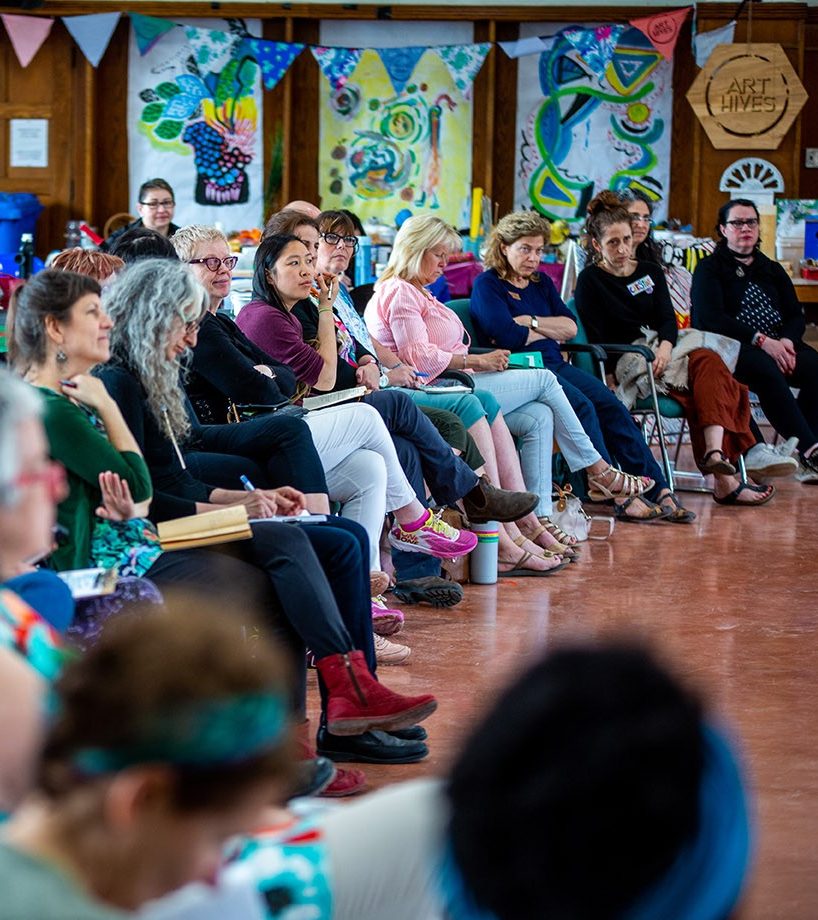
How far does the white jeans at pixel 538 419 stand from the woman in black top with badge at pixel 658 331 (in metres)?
0.92

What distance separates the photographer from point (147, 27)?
9.02 metres

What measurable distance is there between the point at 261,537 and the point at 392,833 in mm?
1457

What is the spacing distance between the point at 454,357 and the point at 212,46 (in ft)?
16.2

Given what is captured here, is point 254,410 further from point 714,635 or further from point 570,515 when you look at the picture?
point 570,515

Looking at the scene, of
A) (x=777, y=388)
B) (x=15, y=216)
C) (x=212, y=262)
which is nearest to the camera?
(x=212, y=262)

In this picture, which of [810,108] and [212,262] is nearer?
[212,262]

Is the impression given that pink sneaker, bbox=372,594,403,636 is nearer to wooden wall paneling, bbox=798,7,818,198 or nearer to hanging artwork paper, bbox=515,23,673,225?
hanging artwork paper, bbox=515,23,673,225

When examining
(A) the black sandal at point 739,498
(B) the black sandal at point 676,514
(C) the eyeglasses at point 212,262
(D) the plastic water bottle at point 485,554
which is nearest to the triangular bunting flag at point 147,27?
(A) the black sandal at point 739,498

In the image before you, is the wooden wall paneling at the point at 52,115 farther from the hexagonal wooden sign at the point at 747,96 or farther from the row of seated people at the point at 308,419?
the row of seated people at the point at 308,419

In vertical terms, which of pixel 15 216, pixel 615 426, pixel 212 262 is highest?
pixel 15 216

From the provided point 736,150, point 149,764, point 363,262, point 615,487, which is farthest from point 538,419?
point 736,150

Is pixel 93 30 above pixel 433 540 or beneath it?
above

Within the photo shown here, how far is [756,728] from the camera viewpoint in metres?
2.95

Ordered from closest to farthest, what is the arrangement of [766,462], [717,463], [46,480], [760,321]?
[46,480]
[717,463]
[766,462]
[760,321]
